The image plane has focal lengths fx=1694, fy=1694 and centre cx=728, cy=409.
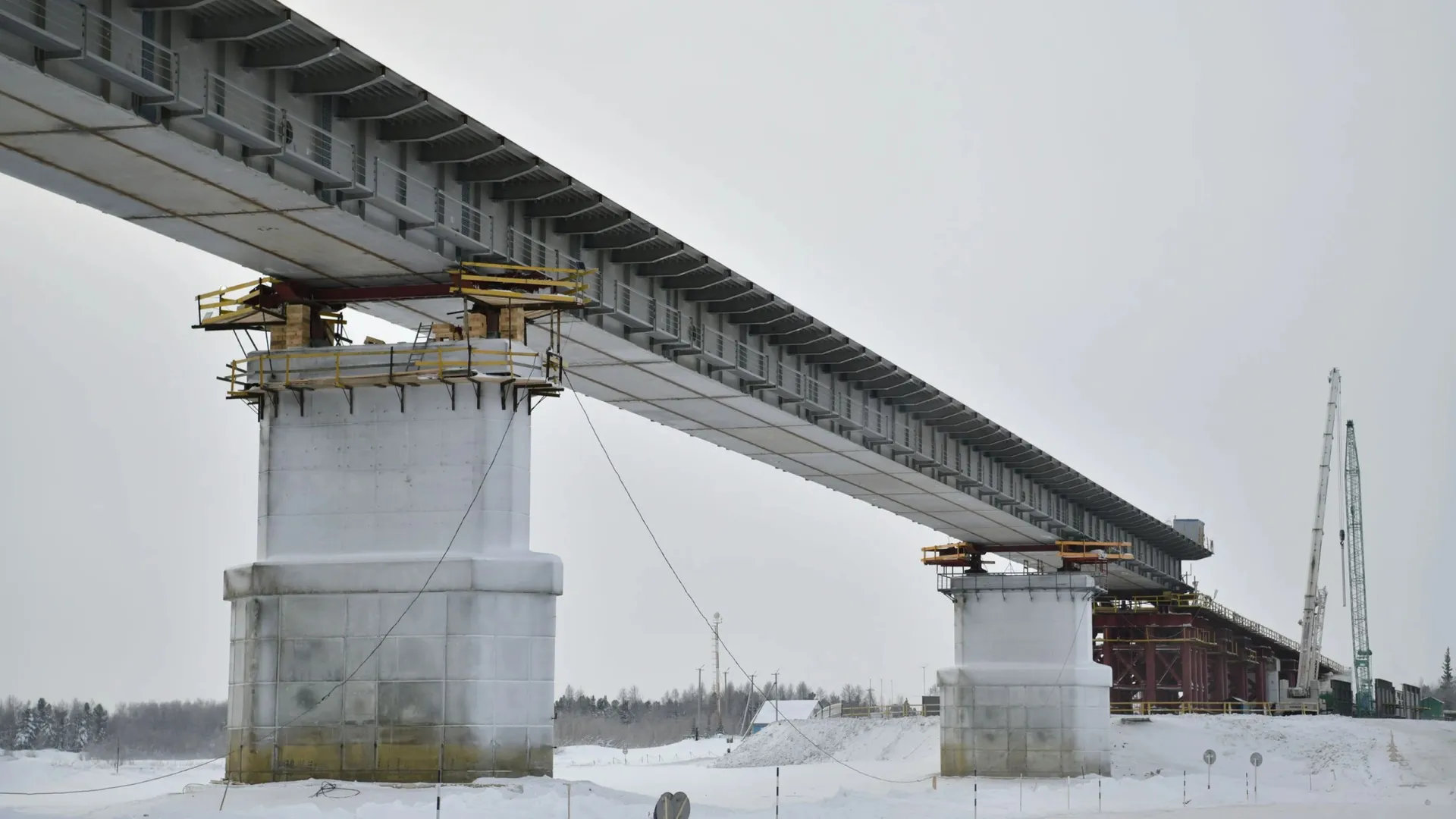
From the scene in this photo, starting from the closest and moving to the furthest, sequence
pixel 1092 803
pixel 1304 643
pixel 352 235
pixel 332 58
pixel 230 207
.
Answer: pixel 332 58, pixel 230 207, pixel 352 235, pixel 1092 803, pixel 1304 643

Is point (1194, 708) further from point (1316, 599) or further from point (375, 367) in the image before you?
point (375, 367)

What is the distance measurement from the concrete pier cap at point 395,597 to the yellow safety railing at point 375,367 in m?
0.20

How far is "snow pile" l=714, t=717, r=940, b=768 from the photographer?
306 ft

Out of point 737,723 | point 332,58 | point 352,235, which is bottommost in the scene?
point 737,723

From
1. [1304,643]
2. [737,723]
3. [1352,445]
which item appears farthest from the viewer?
[737,723]

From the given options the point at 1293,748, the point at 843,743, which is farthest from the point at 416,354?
the point at 843,743

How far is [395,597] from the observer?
105ft

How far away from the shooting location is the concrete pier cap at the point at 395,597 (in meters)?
31.7

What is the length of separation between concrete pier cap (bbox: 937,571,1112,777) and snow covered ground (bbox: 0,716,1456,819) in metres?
2.80

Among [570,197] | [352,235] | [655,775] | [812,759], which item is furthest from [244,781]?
[812,759]

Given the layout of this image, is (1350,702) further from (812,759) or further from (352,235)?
(352,235)

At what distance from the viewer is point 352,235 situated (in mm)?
30359

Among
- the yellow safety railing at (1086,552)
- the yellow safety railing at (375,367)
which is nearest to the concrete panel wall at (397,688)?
the yellow safety railing at (375,367)

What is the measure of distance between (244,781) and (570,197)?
13063mm
